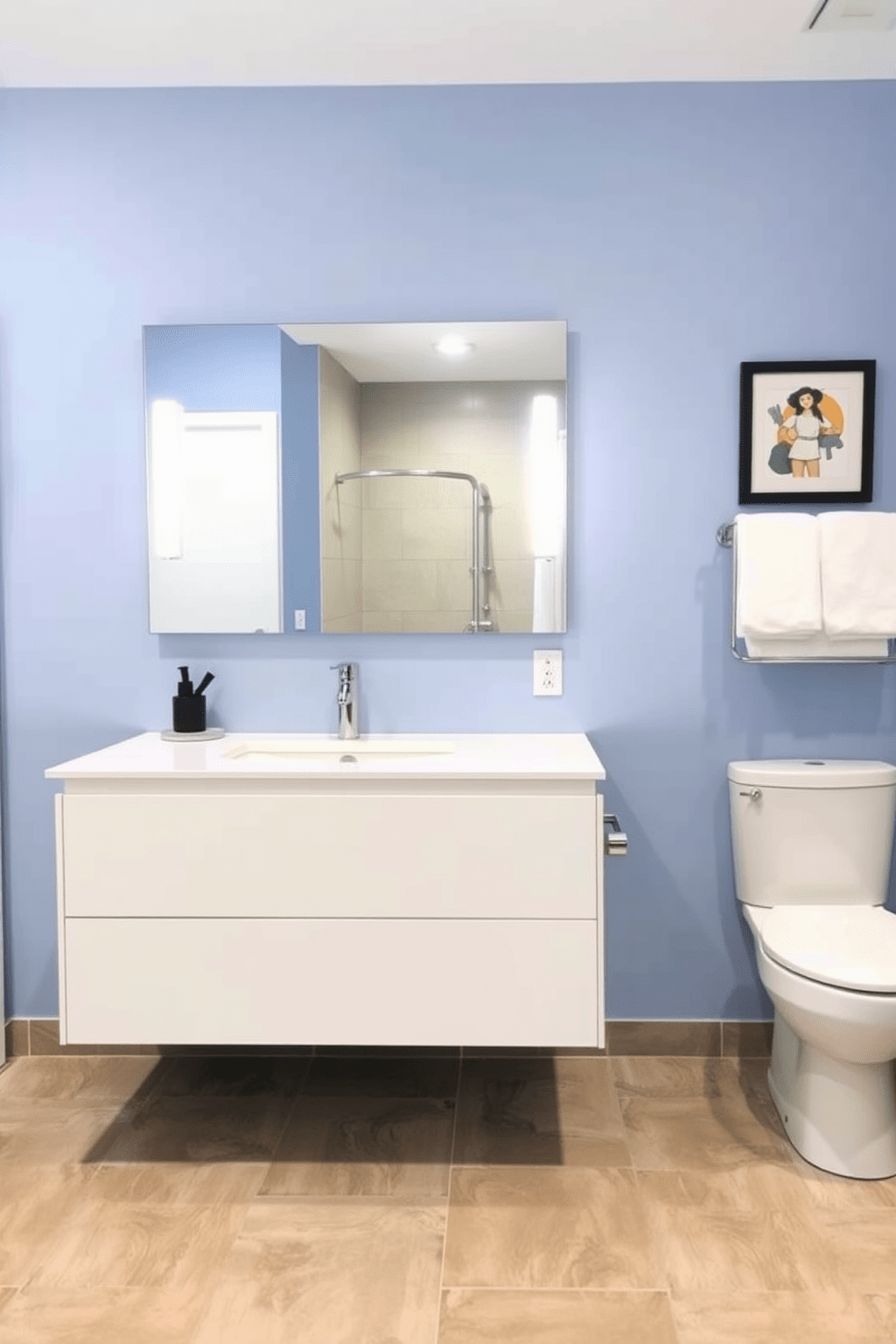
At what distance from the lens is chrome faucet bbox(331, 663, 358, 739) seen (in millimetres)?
2512

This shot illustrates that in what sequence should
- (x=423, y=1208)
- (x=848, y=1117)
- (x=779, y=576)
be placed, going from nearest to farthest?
(x=423, y=1208)
(x=848, y=1117)
(x=779, y=576)

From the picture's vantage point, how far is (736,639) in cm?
253

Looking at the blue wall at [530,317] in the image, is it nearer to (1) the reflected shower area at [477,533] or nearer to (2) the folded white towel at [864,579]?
(1) the reflected shower area at [477,533]

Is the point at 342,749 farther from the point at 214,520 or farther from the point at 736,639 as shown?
the point at 736,639

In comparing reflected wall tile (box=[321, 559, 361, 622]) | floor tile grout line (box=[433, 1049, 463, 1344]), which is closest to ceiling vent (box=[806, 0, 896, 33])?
reflected wall tile (box=[321, 559, 361, 622])

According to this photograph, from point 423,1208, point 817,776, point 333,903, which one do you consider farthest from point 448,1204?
point 817,776

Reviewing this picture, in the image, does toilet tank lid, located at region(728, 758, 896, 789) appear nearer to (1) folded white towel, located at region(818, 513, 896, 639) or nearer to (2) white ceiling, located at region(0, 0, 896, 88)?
(1) folded white towel, located at region(818, 513, 896, 639)

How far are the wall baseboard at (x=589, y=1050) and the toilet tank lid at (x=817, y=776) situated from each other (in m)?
0.63

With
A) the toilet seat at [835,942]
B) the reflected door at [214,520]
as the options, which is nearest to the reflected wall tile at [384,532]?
the reflected door at [214,520]

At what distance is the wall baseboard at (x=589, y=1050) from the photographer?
2600mm

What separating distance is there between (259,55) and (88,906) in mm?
1837

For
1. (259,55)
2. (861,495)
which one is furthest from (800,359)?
(259,55)

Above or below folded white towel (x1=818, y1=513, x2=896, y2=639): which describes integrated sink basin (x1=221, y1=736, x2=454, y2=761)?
below

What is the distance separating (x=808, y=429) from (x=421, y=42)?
120 cm
